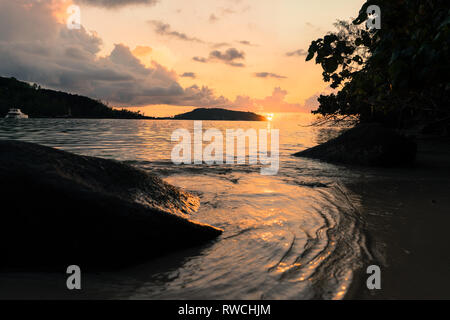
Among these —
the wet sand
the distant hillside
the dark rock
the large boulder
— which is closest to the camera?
the wet sand

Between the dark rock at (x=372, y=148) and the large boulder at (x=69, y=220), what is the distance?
7233mm

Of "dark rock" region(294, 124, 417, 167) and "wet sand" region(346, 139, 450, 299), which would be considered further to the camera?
"dark rock" region(294, 124, 417, 167)

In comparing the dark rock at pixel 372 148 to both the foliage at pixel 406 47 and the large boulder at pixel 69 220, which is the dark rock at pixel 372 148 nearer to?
the foliage at pixel 406 47

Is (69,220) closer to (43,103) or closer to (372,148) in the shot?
(372,148)

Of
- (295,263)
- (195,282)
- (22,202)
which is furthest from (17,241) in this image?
(295,263)

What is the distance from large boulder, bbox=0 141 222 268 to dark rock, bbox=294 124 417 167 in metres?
7.23

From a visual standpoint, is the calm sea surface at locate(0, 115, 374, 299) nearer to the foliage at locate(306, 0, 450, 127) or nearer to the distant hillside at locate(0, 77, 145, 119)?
the foliage at locate(306, 0, 450, 127)

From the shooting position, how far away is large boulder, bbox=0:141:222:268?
252 centimetres

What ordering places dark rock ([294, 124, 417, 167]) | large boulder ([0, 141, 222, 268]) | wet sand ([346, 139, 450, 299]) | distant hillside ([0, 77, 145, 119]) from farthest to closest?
distant hillside ([0, 77, 145, 119]) < dark rock ([294, 124, 417, 167]) < large boulder ([0, 141, 222, 268]) < wet sand ([346, 139, 450, 299])

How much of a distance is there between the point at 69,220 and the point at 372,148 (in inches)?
332

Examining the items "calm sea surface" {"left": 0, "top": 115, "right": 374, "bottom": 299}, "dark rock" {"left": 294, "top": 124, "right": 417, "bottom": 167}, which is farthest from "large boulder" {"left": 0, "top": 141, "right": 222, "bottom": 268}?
"dark rock" {"left": 294, "top": 124, "right": 417, "bottom": 167}

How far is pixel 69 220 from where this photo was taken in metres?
2.58

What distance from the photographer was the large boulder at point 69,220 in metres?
2.52
